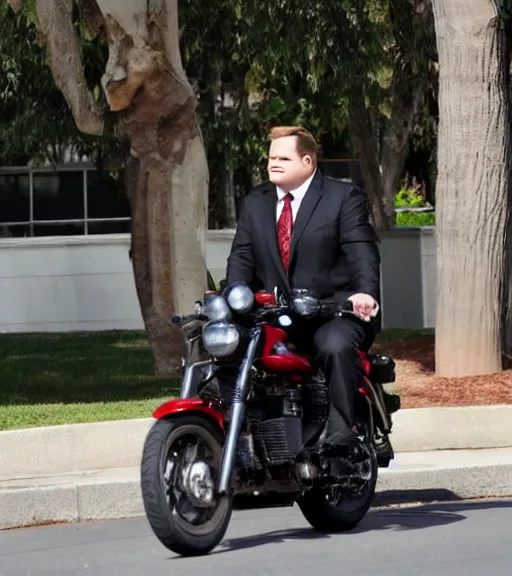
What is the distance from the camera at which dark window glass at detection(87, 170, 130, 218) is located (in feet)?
121

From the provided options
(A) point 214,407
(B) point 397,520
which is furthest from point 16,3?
(A) point 214,407

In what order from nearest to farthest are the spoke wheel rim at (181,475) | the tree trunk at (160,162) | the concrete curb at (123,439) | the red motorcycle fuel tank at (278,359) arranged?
the spoke wheel rim at (181,475), the red motorcycle fuel tank at (278,359), the concrete curb at (123,439), the tree trunk at (160,162)

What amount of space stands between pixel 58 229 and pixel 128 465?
2585 centimetres

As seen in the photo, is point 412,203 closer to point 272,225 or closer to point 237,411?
point 272,225

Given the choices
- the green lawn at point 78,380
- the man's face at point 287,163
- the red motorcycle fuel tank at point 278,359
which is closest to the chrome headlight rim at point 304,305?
the red motorcycle fuel tank at point 278,359

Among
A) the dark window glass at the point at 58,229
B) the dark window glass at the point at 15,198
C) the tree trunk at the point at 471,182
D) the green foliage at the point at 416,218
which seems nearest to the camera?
the tree trunk at the point at 471,182

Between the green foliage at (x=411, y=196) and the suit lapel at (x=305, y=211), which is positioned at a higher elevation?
the green foliage at (x=411, y=196)

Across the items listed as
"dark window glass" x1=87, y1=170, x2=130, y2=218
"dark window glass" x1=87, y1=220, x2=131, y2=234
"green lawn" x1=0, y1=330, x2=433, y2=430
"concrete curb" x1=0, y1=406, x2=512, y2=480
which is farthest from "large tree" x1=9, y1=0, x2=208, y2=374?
"dark window glass" x1=87, y1=170, x2=130, y2=218

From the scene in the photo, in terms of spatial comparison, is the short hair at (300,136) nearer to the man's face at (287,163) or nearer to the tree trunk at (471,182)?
the man's face at (287,163)

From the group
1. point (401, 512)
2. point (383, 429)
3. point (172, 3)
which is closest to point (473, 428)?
point (401, 512)

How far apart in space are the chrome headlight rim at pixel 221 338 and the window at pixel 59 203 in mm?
28920

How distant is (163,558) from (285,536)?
2.94 ft

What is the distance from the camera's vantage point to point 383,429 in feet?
27.9

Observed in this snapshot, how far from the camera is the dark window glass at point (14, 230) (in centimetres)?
3647
